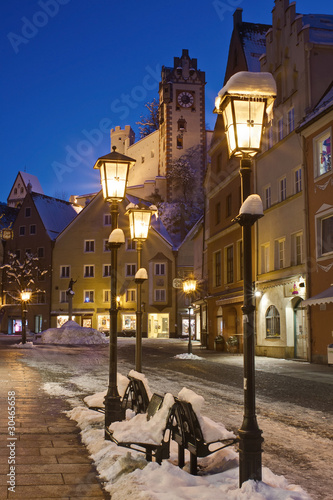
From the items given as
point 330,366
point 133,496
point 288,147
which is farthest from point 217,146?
point 133,496

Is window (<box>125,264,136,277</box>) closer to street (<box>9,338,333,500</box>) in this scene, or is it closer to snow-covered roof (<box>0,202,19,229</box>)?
snow-covered roof (<box>0,202,19,229</box>)

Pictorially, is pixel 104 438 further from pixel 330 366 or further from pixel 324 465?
pixel 330 366

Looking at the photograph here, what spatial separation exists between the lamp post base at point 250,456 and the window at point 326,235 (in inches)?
710

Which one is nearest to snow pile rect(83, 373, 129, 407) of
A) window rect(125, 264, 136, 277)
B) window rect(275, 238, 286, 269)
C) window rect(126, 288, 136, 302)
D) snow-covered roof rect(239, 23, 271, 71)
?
window rect(275, 238, 286, 269)

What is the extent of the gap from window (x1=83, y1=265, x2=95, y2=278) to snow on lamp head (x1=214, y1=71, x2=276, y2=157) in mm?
59858

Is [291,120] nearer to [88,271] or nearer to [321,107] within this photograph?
[321,107]

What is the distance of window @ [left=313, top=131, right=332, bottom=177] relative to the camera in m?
22.7

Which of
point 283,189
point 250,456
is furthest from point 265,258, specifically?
point 250,456

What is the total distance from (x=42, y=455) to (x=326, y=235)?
1816 cm

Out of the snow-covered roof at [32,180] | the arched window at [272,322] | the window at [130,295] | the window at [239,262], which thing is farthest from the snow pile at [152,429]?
the snow-covered roof at [32,180]

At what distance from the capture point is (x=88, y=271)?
215ft

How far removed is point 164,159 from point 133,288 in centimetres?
2696

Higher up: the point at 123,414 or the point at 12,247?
the point at 12,247

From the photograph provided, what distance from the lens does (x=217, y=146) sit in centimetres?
3706
